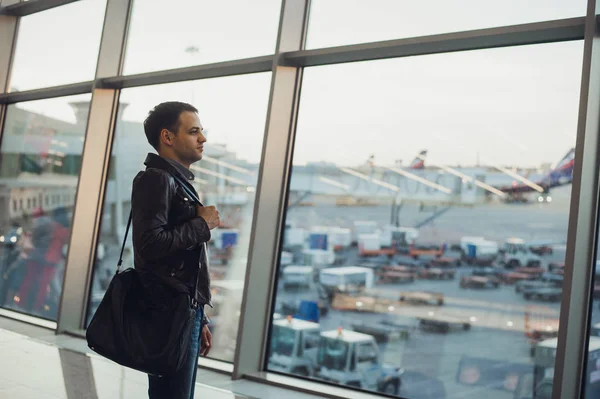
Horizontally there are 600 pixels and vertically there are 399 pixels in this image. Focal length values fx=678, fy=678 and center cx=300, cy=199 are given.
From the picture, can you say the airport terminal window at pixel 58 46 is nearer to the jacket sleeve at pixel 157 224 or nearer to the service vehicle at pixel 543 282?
the service vehicle at pixel 543 282

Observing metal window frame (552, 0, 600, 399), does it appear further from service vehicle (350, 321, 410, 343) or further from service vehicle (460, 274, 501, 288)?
service vehicle (350, 321, 410, 343)

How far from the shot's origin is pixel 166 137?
2.00 metres

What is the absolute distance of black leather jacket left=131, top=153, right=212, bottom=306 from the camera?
1817 mm

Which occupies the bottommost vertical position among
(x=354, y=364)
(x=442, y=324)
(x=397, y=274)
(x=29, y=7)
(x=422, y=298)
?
(x=354, y=364)

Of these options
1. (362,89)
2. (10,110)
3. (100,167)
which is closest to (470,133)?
(362,89)

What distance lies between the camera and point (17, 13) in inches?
248

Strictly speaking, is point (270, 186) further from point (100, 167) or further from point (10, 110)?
point (10, 110)

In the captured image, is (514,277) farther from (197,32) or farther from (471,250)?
(197,32)

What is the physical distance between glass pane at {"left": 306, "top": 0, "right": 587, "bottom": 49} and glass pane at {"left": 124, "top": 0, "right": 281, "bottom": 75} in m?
0.41

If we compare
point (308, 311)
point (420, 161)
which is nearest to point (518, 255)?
point (420, 161)

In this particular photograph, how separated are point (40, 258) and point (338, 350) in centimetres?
306

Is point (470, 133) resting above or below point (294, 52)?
below

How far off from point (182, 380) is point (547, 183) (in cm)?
223

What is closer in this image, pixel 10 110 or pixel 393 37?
pixel 393 37
